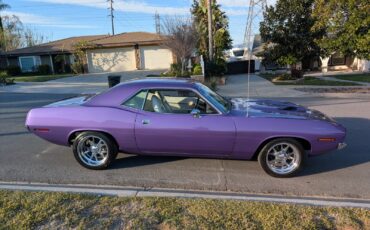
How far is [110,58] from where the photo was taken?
111 ft

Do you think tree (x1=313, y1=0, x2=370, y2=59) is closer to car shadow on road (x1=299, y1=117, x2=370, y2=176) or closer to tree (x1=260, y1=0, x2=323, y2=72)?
tree (x1=260, y1=0, x2=323, y2=72)

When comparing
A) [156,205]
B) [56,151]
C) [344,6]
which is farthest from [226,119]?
[344,6]

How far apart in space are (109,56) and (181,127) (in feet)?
102

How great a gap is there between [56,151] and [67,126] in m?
1.31

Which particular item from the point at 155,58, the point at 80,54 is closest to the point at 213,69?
the point at 155,58

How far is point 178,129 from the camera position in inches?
182

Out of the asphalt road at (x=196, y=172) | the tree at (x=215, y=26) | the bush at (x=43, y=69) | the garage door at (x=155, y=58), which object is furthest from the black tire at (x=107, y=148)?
the bush at (x=43, y=69)

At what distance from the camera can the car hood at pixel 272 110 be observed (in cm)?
471

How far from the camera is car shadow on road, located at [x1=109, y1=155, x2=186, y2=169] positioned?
204 inches

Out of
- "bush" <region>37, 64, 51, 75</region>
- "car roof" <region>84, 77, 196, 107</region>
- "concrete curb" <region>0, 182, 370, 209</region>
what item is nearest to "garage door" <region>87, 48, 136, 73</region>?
"bush" <region>37, 64, 51, 75</region>

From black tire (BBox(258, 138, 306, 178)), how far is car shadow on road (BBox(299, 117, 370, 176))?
0.27 meters

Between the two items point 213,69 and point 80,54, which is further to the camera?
point 80,54

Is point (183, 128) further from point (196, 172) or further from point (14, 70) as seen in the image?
point (14, 70)

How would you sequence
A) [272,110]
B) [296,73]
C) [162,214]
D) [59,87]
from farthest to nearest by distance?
[296,73] < [59,87] < [272,110] < [162,214]
